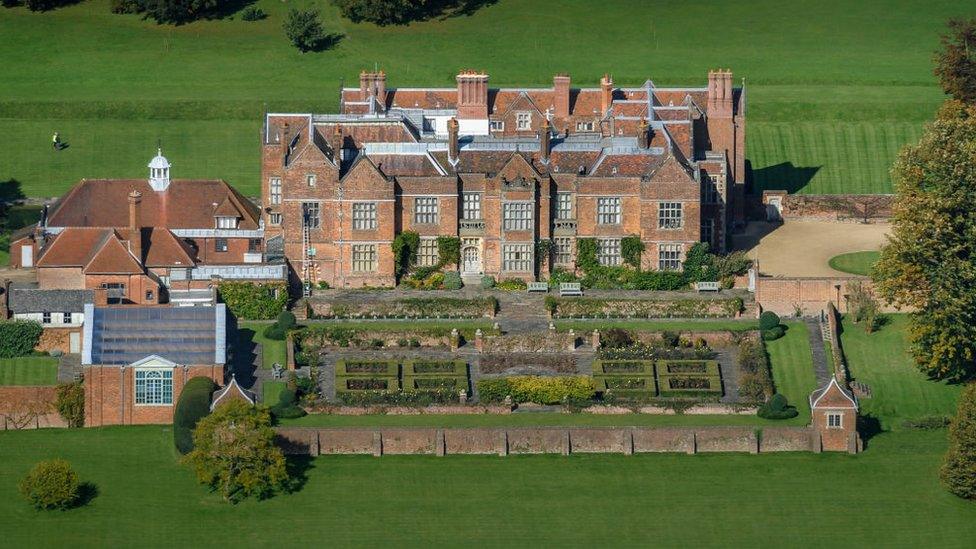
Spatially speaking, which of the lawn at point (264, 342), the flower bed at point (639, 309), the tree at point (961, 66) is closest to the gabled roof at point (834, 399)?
the flower bed at point (639, 309)

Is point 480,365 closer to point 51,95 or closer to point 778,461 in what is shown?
point 778,461

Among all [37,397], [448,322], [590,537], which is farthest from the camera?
[448,322]

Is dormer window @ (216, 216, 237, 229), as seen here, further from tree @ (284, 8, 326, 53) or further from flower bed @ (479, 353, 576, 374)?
tree @ (284, 8, 326, 53)

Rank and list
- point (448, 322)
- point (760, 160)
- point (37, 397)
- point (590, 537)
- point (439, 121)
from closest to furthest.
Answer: point (590, 537) → point (37, 397) → point (448, 322) → point (439, 121) → point (760, 160)

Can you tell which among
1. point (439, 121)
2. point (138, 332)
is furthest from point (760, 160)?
point (138, 332)

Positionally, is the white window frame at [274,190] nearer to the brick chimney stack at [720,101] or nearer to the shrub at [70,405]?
the shrub at [70,405]

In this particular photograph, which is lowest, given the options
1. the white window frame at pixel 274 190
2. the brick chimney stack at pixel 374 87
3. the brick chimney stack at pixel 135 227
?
the brick chimney stack at pixel 135 227

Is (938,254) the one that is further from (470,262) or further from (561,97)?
(561,97)
